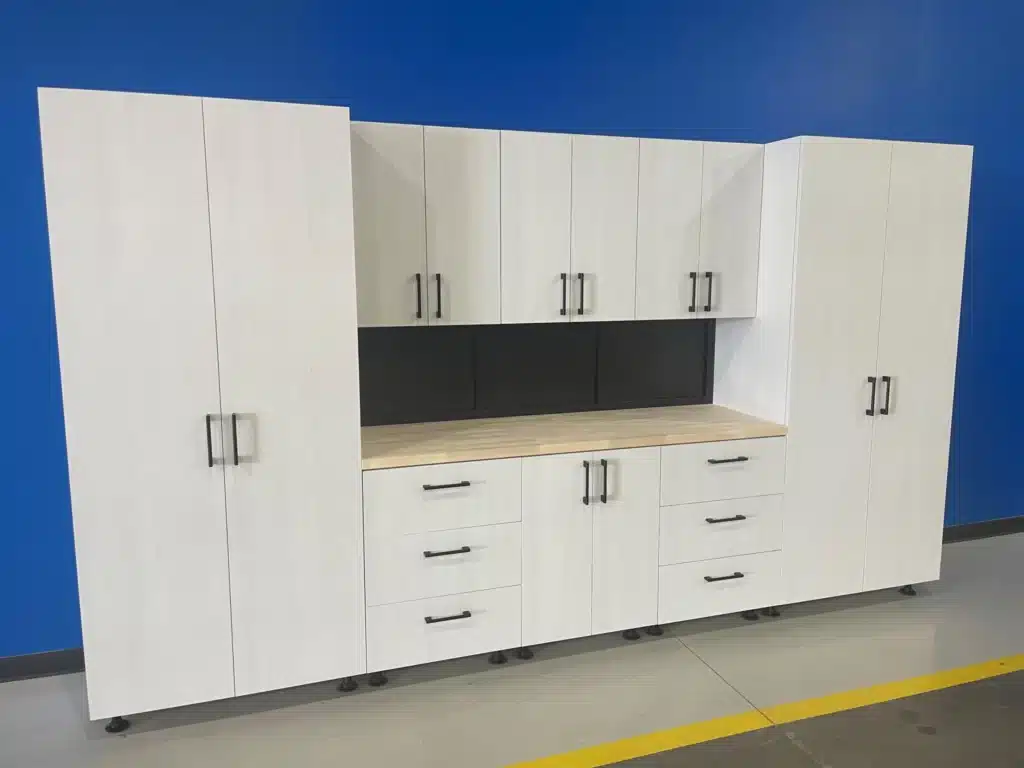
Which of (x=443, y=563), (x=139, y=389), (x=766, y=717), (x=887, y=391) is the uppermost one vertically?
(x=139, y=389)

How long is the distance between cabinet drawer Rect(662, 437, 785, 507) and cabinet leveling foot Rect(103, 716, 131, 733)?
2119mm

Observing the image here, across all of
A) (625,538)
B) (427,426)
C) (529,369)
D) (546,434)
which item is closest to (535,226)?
(529,369)

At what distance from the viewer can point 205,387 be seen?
2.52 m

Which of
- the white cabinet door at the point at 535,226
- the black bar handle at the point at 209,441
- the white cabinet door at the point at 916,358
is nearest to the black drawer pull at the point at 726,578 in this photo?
the white cabinet door at the point at 916,358

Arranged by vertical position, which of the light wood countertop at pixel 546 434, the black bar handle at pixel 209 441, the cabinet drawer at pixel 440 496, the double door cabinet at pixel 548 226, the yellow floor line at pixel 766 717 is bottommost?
the yellow floor line at pixel 766 717

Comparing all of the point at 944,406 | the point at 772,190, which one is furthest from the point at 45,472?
the point at 944,406

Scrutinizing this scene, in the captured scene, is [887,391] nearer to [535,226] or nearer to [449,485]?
[535,226]

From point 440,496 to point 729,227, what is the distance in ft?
5.68

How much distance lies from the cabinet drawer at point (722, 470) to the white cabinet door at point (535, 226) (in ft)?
2.50

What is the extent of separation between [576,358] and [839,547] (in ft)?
4.78

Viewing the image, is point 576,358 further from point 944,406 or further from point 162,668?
point 162,668

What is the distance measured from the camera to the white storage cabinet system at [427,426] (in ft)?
8.04

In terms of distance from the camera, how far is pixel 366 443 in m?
3.02

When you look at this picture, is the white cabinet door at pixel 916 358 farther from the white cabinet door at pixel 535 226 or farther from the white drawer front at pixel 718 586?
the white cabinet door at pixel 535 226
